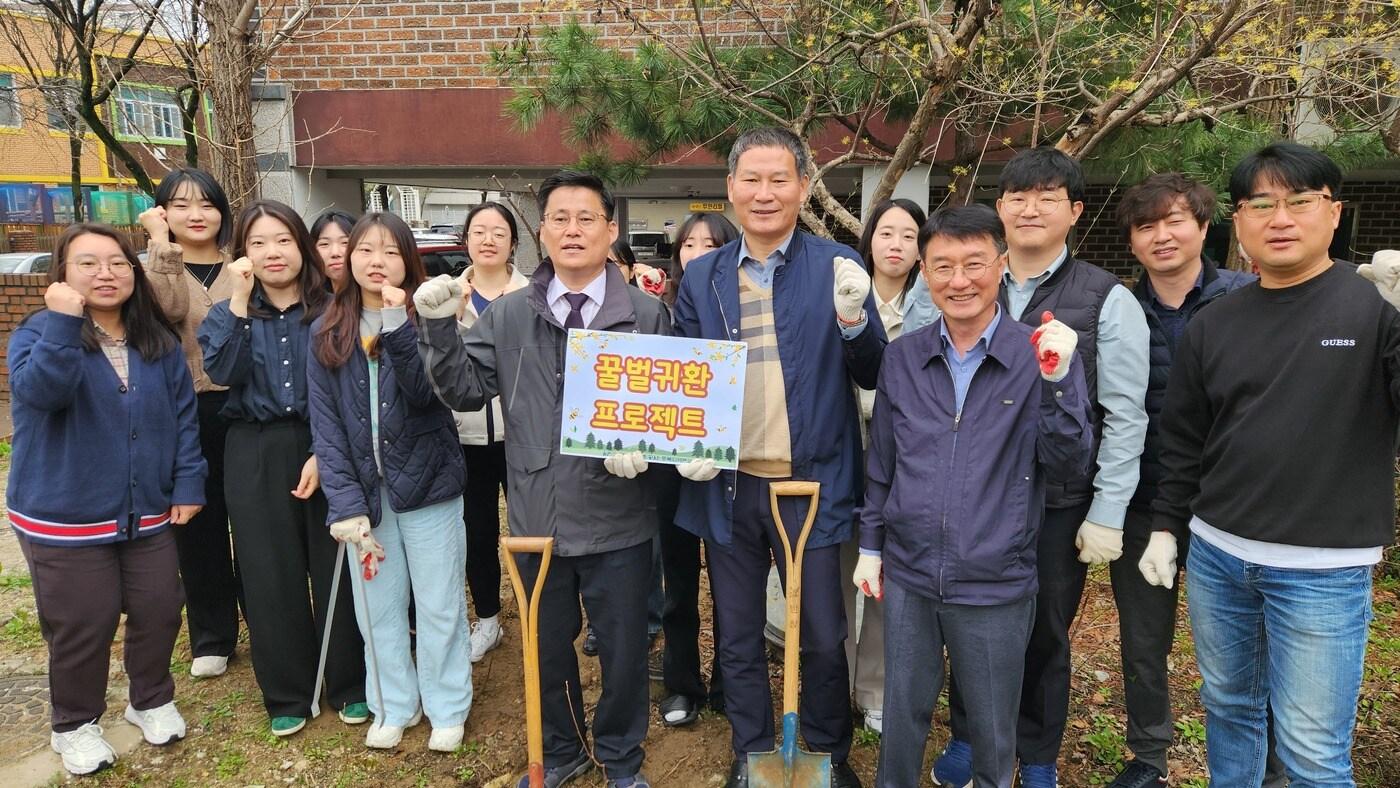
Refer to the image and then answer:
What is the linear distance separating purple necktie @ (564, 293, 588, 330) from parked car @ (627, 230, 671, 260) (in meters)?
5.73

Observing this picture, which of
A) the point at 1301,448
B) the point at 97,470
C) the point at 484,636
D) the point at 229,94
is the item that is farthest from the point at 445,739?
the point at 229,94

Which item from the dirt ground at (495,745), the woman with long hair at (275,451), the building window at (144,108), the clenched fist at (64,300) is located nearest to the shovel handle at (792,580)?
the dirt ground at (495,745)

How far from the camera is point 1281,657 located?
2268 millimetres

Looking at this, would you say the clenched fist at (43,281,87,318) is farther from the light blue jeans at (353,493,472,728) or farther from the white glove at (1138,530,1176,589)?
the white glove at (1138,530,1176,589)

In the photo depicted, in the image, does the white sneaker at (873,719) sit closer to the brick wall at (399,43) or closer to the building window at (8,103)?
the brick wall at (399,43)

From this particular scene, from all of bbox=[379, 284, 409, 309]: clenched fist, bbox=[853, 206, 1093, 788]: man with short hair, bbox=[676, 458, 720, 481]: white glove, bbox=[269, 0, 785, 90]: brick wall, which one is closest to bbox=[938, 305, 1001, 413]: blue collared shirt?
bbox=[853, 206, 1093, 788]: man with short hair

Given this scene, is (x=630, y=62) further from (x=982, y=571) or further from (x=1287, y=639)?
(x=1287, y=639)

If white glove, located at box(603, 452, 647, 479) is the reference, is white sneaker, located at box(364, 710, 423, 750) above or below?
below

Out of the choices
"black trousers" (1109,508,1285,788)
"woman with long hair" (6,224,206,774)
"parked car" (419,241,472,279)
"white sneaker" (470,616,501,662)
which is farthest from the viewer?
"parked car" (419,241,472,279)

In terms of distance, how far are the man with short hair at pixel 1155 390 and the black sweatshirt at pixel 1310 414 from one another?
35 centimetres

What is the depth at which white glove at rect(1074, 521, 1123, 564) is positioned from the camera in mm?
2504

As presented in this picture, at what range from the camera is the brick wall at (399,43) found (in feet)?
21.0

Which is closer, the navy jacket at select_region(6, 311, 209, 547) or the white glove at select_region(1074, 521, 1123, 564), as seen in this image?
the white glove at select_region(1074, 521, 1123, 564)

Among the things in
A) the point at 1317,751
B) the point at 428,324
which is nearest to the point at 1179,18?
the point at 1317,751
